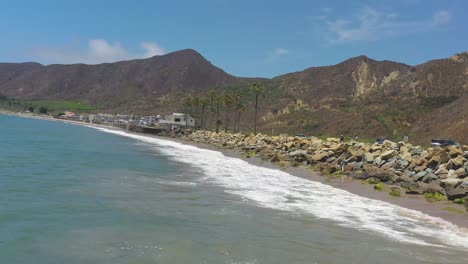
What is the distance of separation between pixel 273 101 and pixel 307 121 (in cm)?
4581

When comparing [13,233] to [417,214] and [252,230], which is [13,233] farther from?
[417,214]

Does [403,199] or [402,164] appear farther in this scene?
[402,164]

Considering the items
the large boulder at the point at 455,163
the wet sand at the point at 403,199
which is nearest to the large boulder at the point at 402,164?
the large boulder at the point at 455,163

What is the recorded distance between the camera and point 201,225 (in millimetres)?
13078

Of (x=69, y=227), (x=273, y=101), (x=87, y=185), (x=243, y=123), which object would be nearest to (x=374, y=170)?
(x=87, y=185)

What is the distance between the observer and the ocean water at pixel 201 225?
405 inches

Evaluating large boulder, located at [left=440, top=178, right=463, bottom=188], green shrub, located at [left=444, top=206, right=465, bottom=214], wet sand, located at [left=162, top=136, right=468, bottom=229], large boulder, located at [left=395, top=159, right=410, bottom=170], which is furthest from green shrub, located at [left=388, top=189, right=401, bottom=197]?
large boulder, located at [left=395, top=159, right=410, bottom=170]

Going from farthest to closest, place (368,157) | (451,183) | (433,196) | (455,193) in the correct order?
(368,157) < (451,183) < (433,196) < (455,193)

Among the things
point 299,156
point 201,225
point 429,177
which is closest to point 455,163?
point 429,177

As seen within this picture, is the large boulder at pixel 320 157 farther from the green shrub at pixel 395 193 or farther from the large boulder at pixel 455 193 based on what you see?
the large boulder at pixel 455 193

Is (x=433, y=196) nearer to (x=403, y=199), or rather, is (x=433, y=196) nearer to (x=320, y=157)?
(x=403, y=199)

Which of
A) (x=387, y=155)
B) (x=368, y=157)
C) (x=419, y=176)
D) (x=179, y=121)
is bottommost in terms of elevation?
(x=419, y=176)

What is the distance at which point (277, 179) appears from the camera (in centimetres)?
2689

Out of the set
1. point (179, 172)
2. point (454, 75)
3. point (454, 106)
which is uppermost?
point (454, 75)
